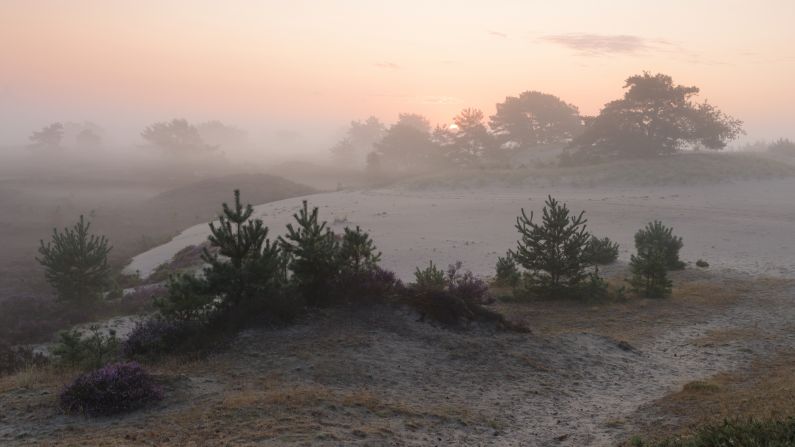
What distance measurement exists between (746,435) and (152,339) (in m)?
11.0

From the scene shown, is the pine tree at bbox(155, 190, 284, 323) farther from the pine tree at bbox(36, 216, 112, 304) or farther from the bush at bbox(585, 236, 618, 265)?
the bush at bbox(585, 236, 618, 265)

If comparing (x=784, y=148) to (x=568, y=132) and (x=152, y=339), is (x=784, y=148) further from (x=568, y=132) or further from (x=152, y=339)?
(x=152, y=339)

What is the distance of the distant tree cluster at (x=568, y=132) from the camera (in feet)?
181

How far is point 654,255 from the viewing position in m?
18.1

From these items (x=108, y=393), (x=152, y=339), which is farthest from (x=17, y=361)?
(x=108, y=393)

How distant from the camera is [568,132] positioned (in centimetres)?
8894

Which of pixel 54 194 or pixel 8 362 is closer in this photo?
pixel 8 362

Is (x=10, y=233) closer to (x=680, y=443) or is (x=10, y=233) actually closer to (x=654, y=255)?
(x=654, y=255)

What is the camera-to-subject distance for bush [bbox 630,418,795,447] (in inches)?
227

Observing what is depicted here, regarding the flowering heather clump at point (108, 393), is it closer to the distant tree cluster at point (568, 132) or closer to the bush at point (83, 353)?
the bush at point (83, 353)

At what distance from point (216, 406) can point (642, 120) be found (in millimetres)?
57914

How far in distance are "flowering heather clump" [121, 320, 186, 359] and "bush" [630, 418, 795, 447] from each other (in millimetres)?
9911

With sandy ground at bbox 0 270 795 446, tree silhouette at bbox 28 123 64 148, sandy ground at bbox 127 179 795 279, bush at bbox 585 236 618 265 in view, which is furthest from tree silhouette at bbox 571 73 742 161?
tree silhouette at bbox 28 123 64 148

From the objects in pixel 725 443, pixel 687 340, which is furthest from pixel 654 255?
pixel 725 443
